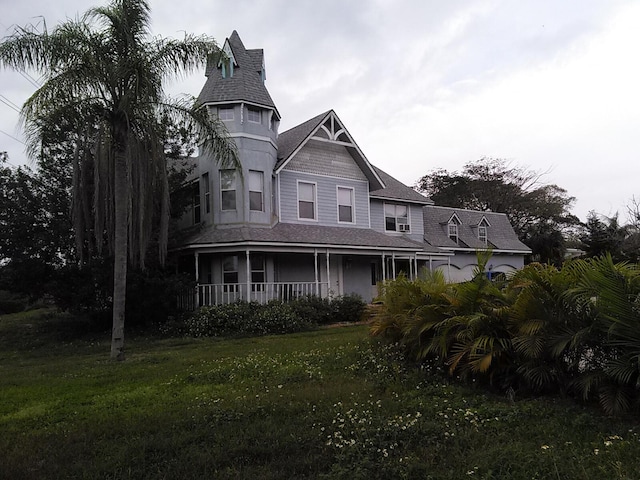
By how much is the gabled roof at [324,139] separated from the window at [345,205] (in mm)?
1324

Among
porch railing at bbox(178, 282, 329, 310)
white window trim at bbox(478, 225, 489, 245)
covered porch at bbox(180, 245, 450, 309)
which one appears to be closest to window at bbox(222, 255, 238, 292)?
covered porch at bbox(180, 245, 450, 309)

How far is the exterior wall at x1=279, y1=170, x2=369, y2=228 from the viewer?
19.2 meters

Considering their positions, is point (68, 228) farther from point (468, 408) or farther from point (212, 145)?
point (468, 408)

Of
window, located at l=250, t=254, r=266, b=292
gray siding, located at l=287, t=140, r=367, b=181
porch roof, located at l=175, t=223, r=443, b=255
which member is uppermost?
gray siding, located at l=287, t=140, r=367, b=181

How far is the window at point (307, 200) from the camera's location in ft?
64.6

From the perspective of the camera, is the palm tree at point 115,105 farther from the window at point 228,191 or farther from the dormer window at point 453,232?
the dormer window at point 453,232

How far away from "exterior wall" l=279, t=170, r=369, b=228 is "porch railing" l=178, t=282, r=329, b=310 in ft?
9.16

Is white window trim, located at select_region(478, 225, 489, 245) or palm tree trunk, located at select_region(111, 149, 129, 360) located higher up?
white window trim, located at select_region(478, 225, 489, 245)

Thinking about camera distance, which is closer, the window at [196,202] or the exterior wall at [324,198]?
the exterior wall at [324,198]

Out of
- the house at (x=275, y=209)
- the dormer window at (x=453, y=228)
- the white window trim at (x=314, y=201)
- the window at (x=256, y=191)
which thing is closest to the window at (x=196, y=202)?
the house at (x=275, y=209)

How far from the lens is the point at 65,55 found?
9922 millimetres

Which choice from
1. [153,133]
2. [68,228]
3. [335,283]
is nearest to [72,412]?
[153,133]

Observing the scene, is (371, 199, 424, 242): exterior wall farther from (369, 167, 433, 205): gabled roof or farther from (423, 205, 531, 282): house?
(423, 205, 531, 282): house

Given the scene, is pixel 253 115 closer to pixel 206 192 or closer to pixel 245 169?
pixel 245 169
